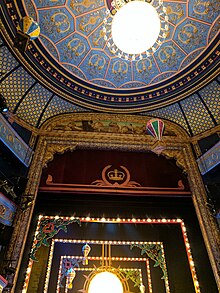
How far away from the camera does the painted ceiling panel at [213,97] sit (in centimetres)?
518

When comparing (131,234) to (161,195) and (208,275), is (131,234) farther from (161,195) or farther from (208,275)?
(208,275)

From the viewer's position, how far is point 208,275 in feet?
12.7

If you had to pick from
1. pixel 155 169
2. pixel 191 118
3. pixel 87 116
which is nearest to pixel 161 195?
pixel 155 169

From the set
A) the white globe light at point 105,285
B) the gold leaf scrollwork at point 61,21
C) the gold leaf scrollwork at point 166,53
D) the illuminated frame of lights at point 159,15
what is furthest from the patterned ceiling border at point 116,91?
the white globe light at point 105,285

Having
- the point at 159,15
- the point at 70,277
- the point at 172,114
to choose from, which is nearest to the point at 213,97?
the point at 172,114

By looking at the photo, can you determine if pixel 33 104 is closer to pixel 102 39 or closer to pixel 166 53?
pixel 102 39

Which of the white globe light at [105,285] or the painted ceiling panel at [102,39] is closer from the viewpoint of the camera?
the white globe light at [105,285]

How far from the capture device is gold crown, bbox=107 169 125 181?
15.9ft

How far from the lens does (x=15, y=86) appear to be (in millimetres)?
4938

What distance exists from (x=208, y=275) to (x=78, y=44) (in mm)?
5455

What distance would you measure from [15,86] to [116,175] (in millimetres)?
2960

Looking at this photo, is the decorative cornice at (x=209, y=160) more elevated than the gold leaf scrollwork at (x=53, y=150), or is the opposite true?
the gold leaf scrollwork at (x=53, y=150)

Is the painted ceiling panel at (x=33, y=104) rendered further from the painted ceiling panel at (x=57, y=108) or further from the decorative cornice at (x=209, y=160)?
the decorative cornice at (x=209, y=160)

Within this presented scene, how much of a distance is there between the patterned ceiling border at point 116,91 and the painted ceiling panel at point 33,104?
0.72 feet
